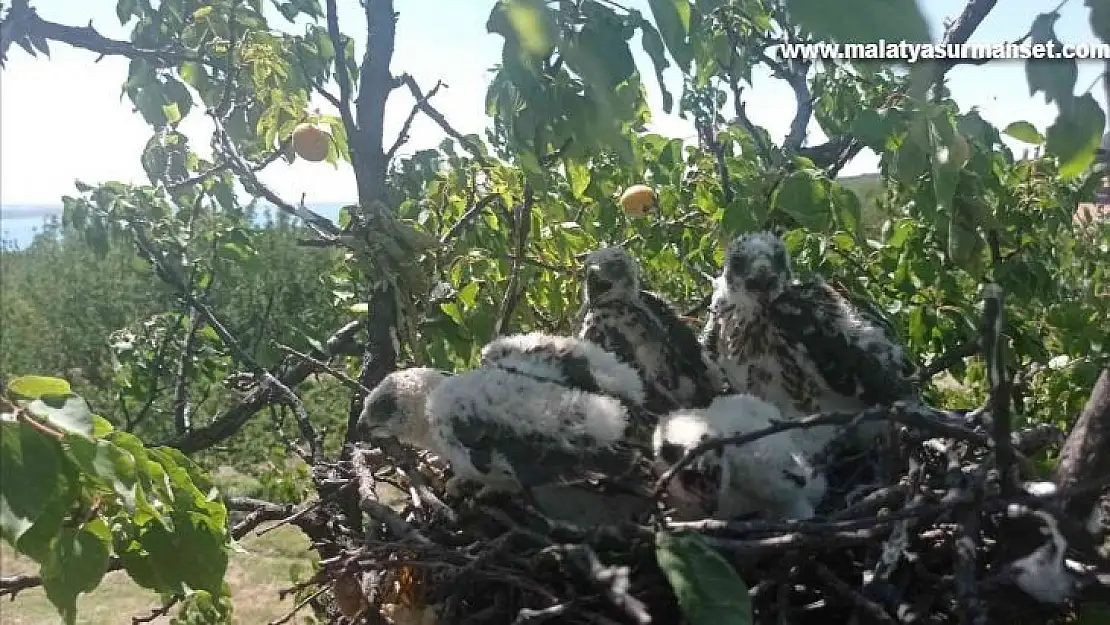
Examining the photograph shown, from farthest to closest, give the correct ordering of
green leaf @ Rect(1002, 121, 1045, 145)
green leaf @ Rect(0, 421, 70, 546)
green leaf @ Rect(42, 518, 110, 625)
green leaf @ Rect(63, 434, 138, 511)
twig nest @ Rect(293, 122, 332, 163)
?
twig nest @ Rect(293, 122, 332, 163) → green leaf @ Rect(1002, 121, 1045, 145) → green leaf @ Rect(42, 518, 110, 625) → green leaf @ Rect(63, 434, 138, 511) → green leaf @ Rect(0, 421, 70, 546)

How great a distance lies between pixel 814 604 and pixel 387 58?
1720mm

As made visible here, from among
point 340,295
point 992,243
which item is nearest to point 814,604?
point 992,243

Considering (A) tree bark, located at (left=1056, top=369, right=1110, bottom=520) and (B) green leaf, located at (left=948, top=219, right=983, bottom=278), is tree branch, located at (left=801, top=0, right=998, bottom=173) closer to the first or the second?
(B) green leaf, located at (left=948, top=219, right=983, bottom=278)

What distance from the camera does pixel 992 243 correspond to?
244 cm

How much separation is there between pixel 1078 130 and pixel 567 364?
4.19ft

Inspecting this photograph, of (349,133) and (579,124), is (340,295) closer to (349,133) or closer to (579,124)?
(349,133)

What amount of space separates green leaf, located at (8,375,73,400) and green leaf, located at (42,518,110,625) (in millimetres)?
199

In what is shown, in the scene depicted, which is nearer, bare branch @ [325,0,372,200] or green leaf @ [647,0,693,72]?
green leaf @ [647,0,693,72]

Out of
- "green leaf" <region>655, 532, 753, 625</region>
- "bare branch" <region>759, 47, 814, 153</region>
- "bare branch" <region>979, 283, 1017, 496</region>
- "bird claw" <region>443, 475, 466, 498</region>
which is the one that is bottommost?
"bird claw" <region>443, 475, 466, 498</region>

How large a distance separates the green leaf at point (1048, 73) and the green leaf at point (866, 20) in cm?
32

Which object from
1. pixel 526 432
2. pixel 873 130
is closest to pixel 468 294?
pixel 526 432

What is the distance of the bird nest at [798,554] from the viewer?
1.20 metres

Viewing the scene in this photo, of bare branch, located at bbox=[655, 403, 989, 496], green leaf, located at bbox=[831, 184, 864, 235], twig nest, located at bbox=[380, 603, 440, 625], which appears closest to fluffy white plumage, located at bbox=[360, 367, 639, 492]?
twig nest, located at bbox=[380, 603, 440, 625]

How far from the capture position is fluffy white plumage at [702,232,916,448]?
89.4 inches
